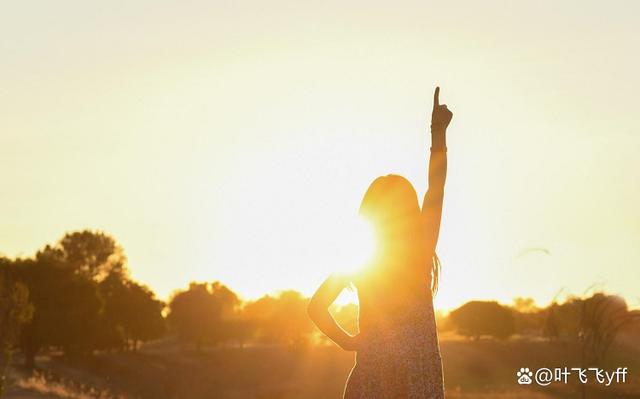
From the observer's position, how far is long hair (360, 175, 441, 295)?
497cm

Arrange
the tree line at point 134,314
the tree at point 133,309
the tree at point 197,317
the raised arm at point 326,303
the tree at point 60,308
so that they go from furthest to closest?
1. the tree at point 197,317
2. the tree at point 133,309
3. the tree at point 60,308
4. the tree line at point 134,314
5. the raised arm at point 326,303

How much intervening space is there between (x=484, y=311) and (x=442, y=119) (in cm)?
10700

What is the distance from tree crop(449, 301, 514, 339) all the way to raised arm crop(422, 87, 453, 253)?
106 metres

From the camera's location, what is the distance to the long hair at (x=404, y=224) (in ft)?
16.3

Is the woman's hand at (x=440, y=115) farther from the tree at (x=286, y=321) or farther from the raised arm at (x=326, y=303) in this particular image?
the tree at (x=286, y=321)

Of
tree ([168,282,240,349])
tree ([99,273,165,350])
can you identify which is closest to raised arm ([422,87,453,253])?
tree ([99,273,165,350])

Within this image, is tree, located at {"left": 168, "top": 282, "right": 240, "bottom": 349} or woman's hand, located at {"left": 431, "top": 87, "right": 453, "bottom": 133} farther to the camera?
tree, located at {"left": 168, "top": 282, "right": 240, "bottom": 349}

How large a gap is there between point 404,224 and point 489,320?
4195 inches

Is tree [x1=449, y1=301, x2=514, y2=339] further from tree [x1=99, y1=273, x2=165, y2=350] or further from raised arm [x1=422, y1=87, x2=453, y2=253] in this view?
raised arm [x1=422, y1=87, x2=453, y2=253]

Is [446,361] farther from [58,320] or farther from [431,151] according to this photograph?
[431,151]

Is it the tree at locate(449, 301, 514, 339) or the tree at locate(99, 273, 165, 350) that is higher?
the tree at locate(449, 301, 514, 339)

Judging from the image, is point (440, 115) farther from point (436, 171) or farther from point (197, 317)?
point (197, 317)

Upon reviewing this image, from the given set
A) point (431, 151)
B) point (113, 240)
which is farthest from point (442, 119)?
point (113, 240)

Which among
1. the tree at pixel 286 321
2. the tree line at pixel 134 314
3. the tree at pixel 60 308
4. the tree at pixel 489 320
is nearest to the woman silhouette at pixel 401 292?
the tree line at pixel 134 314
